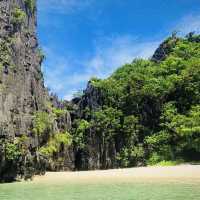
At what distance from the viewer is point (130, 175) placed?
91.4 ft

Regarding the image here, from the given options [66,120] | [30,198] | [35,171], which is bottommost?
[30,198]

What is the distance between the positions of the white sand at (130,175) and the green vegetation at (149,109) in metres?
6.39

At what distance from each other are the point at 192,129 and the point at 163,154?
14.0 ft

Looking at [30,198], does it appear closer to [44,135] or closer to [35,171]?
[35,171]

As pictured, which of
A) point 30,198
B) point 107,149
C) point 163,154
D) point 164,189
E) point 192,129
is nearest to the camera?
point 30,198

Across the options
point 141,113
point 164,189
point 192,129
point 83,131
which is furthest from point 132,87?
point 164,189

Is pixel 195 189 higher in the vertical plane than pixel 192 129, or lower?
lower

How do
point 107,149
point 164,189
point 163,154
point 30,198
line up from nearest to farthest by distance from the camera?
point 30,198, point 164,189, point 163,154, point 107,149

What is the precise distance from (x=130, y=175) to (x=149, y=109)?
1373 cm

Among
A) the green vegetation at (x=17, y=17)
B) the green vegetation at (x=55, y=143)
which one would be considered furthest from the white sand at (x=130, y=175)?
the green vegetation at (x=17, y=17)

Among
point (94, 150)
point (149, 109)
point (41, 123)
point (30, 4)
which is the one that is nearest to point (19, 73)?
point (41, 123)

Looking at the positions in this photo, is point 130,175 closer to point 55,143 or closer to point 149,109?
point 55,143

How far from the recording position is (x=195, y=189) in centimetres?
1784

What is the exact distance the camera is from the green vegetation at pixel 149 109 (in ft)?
119
